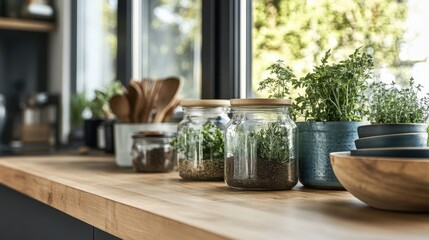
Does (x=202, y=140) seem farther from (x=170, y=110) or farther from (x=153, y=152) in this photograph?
(x=170, y=110)

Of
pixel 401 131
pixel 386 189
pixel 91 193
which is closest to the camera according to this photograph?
pixel 386 189

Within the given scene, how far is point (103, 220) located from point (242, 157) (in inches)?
11.6

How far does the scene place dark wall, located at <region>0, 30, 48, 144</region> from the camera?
3156 millimetres

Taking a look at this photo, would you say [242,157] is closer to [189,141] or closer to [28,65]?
[189,141]

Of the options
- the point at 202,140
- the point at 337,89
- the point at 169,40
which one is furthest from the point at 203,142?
the point at 169,40

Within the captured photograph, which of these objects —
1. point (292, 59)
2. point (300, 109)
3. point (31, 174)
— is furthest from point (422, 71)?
point (31, 174)

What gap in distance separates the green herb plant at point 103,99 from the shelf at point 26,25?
981 mm

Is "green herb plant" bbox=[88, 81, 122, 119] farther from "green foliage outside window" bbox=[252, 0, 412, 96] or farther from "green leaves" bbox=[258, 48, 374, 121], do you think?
"green leaves" bbox=[258, 48, 374, 121]

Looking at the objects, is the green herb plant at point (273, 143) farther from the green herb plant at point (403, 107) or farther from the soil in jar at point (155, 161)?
the soil in jar at point (155, 161)

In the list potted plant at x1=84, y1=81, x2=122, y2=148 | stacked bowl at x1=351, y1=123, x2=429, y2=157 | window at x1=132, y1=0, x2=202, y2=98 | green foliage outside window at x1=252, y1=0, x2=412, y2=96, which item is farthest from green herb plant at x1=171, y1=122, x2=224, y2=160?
potted plant at x1=84, y1=81, x2=122, y2=148

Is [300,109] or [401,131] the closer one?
[401,131]

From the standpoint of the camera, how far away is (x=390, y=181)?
2.68ft

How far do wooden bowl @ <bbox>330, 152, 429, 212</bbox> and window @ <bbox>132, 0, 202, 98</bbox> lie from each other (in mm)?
1161

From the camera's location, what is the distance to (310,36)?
1453 millimetres
